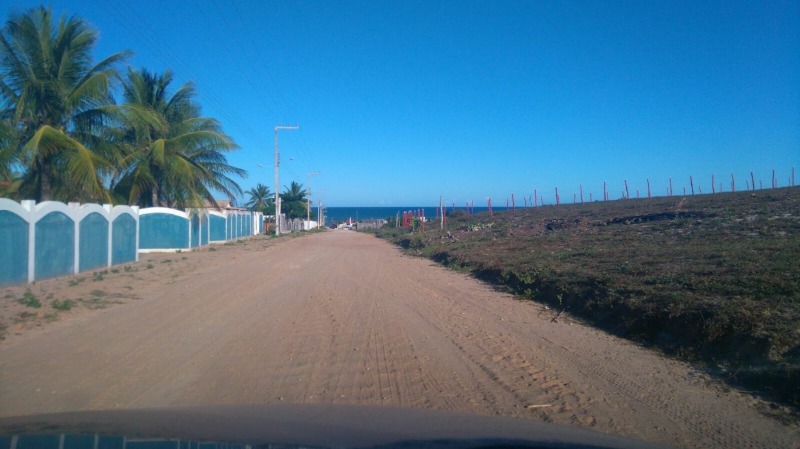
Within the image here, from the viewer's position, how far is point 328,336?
363 inches

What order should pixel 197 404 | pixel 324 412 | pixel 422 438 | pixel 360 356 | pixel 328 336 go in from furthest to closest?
1. pixel 328 336
2. pixel 360 356
3. pixel 197 404
4. pixel 324 412
5. pixel 422 438

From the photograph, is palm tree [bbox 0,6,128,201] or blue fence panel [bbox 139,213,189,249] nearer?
palm tree [bbox 0,6,128,201]

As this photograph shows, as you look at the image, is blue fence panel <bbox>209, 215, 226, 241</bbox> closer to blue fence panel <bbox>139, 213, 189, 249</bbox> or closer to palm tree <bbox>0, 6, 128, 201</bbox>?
blue fence panel <bbox>139, 213, 189, 249</bbox>

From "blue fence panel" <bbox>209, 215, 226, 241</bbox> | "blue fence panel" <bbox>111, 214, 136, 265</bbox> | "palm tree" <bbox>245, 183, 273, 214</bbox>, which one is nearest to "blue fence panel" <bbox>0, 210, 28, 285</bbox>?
"blue fence panel" <bbox>111, 214, 136, 265</bbox>

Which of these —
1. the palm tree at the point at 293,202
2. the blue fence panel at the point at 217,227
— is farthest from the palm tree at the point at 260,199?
the blue fence panel at the point at 217,227

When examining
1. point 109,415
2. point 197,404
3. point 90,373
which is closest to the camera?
point 109,415

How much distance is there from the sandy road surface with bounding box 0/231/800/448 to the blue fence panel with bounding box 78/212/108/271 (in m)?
7.83

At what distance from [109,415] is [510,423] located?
300 centimetres

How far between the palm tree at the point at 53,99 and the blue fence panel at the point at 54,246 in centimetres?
216

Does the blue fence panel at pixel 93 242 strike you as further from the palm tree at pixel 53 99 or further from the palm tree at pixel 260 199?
the palm tree at pixel 260 199

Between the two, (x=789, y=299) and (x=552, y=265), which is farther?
(x=552, y=265)

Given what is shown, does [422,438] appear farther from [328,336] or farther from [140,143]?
[140,143]

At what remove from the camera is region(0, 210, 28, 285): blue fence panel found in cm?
1492

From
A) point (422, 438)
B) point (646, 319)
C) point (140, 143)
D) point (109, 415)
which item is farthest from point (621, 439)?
point (140, 143)
